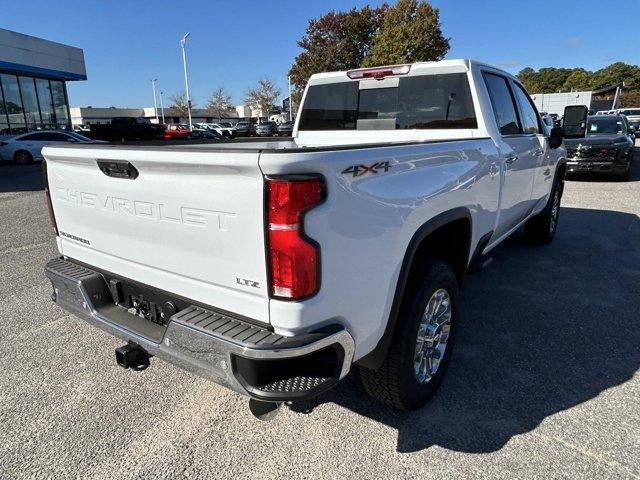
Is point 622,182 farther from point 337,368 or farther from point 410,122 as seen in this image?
point 337,368

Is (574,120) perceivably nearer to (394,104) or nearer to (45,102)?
(394,104)

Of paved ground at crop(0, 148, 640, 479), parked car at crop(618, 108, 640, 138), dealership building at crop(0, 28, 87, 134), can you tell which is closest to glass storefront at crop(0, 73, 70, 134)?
dealership building at crop(0, 28, 87, 134)

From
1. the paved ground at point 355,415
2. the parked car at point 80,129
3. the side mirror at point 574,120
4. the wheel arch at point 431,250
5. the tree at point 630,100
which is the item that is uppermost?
the tree at point 630,100

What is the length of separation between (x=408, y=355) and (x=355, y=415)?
58cm

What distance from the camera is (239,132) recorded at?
41562 mm

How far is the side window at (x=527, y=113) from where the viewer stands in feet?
14.8

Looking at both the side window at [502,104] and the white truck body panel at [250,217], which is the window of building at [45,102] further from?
the side window at [502,104]

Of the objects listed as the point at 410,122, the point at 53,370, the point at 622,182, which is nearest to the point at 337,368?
the point at 53,370

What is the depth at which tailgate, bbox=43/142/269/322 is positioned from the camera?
71.1 inches

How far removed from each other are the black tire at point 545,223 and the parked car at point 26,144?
16377 mm

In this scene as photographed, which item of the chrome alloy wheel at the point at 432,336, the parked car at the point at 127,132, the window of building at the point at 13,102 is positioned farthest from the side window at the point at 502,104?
the window of building at the point at 13,102

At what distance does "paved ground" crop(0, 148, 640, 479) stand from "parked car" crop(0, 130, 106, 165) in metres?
16.2

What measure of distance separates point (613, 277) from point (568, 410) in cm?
289

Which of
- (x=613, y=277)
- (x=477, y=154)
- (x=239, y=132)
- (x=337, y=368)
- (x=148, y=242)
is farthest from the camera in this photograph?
(x=239, y=132)
